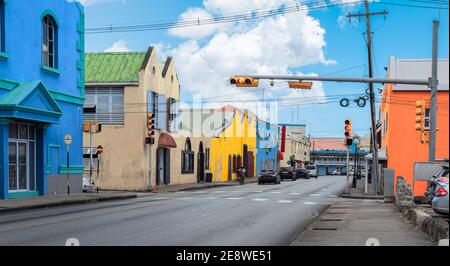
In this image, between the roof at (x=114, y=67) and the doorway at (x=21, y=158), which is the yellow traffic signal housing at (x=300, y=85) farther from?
the roof at (x=114, y=67)

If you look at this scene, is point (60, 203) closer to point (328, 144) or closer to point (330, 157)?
point (330, 157)

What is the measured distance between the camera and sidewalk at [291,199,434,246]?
38.0 feet

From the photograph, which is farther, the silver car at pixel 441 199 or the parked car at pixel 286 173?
the parked car at pixel 286 173

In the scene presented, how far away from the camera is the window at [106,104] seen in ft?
128

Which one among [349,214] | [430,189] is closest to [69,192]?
[349,214]

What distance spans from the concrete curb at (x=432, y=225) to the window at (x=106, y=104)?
26.3 meters

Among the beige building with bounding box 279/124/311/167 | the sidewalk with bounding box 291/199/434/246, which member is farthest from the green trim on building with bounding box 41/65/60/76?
the beige building with bounding box 279/124/311/167

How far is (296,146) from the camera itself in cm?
12125

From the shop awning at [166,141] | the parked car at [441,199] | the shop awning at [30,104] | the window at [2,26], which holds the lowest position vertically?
the parked car at [441,199]

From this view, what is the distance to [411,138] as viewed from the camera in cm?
3556

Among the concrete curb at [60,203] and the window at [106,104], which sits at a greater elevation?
the window at [106,104]

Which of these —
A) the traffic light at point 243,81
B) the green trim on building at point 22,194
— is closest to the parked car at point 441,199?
the traffic light at point 243,81

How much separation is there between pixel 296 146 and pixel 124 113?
8518cm

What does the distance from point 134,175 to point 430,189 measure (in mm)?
24313
